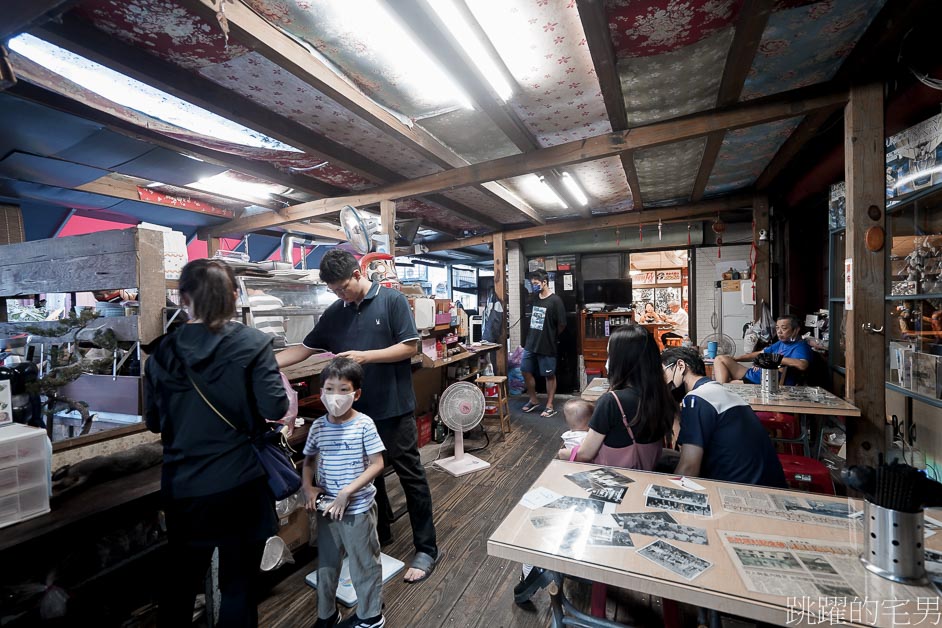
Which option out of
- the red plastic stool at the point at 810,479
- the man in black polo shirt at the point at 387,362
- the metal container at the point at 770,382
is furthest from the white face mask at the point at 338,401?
the metal container at the point at 770,382

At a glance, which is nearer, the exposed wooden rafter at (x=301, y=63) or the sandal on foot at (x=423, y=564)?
the exposed wooden rafter at (x=301, y=63)

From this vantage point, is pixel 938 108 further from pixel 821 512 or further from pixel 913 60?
pixel 821 512

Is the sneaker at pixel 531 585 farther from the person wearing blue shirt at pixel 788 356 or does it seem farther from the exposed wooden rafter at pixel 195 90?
the exposed wooden rafter at pixel 195 90

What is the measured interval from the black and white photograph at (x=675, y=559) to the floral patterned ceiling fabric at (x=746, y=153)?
3.70m

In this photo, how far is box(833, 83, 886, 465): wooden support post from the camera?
108 inches

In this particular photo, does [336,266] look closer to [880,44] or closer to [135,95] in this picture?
[135,95]

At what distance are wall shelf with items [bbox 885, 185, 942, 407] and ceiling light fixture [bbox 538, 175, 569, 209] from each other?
307 cm

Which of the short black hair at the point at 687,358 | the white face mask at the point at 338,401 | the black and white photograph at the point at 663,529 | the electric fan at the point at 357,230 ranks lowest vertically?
the black and white photograph at the point at 663,529

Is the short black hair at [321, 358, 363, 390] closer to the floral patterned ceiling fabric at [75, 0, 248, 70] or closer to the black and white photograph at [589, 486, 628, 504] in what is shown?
the black and white photograph at [589, 486, 628, 504]

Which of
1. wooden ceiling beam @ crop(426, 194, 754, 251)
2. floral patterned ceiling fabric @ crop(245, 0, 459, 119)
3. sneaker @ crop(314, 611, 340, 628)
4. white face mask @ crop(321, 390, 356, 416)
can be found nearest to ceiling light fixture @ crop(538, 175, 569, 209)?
wooden ceiling beam @ crop(426, 194, 754, 251)

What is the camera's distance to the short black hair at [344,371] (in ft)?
6.81

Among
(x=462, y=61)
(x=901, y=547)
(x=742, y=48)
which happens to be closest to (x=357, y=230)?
(x=462, y=61)

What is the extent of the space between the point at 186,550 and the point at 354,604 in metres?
1.06

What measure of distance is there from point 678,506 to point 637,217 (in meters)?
5.75
